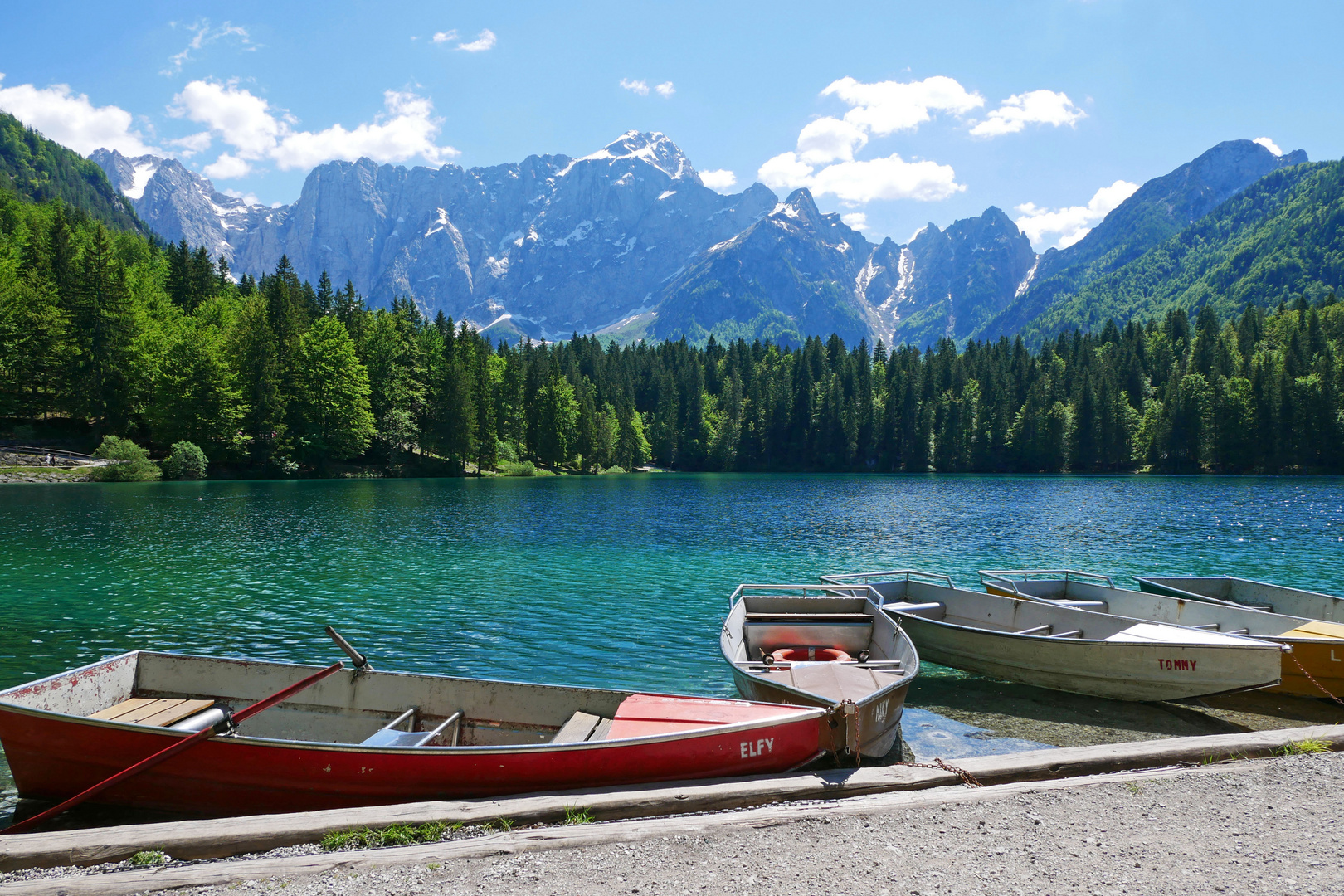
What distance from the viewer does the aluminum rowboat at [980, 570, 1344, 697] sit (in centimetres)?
1391

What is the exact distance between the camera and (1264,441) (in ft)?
392

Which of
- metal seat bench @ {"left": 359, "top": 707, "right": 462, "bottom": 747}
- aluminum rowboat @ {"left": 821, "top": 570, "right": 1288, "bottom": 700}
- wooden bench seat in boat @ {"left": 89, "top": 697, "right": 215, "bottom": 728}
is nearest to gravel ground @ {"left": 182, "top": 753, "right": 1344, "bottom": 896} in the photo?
metal seat bench @ {"left": 359, "top": 707, "right": 462, "bottom": 747}

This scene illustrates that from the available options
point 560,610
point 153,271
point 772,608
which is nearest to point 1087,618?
point 772,608

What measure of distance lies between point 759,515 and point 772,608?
3860 cm

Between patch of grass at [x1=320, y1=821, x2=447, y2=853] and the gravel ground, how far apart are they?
2.63 ft

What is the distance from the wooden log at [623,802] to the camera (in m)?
7.23

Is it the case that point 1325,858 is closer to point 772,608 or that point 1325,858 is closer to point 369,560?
point 772,608

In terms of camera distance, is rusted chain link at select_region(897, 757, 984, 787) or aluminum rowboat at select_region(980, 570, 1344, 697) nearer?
rusted chain link at select_region(897, 757, 984, 787)

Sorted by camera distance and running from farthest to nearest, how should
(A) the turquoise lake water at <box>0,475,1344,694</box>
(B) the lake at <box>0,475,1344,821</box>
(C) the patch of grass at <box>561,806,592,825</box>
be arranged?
1. (A) the turquoise lake water at <box>0,475,1344,694</box>
2. (B) the lake at <box>0,475,1344,821</box>
3. (C) the patch of grass at <box>561,806,592,825</box>

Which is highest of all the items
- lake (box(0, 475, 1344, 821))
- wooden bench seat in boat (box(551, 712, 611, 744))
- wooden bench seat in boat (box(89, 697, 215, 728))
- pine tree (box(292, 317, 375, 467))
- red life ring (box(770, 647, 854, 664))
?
pine tree (box(292, 317, 375, 467))

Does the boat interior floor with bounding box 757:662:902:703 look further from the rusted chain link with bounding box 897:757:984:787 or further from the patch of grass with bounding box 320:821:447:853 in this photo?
the patch of grass with bounding box 320:821:447:853

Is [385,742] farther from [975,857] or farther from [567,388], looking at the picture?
[567,388]

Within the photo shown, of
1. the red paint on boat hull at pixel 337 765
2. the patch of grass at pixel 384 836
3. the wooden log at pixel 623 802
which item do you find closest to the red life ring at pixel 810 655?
the red paint on boat hull at pixel 337 765

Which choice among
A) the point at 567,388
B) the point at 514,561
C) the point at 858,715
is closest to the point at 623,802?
the point at 858,715
